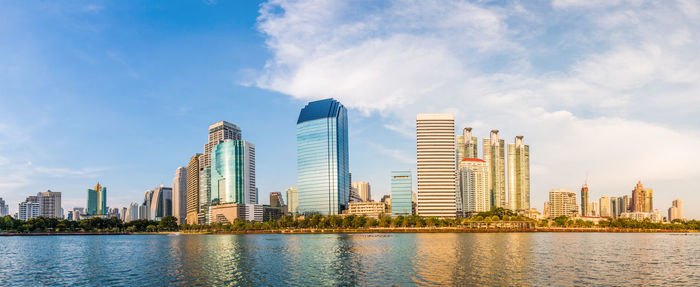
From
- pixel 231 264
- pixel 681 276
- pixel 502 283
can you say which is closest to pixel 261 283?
pixel 231 264

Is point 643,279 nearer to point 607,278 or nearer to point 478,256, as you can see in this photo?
point 607,278

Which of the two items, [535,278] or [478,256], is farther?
[478,256]

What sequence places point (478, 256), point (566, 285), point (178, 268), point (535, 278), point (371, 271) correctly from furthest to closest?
point (478, 256) < point (178, 268) < point (371, 271) < point (535, 278) < point (566, 285)

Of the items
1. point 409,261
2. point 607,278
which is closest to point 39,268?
point 409,261

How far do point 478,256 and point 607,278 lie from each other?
107ft

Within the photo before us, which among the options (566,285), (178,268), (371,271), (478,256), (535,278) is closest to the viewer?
(566,285)

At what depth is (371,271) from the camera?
79.7 metres

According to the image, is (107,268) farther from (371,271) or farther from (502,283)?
(502,283)

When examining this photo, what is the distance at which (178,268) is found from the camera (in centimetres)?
8906

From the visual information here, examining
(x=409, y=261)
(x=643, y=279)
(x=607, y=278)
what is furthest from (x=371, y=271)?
(x=643, y=279)

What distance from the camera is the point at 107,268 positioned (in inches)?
3637

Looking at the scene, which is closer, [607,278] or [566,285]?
[566,285]

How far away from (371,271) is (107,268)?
165ft

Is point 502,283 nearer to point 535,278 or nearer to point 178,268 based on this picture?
point 535,278
